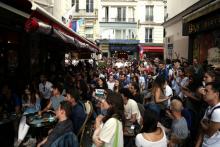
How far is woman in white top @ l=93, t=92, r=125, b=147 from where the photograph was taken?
521 centimetres

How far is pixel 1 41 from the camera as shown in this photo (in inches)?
559

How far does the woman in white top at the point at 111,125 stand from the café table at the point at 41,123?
249cm

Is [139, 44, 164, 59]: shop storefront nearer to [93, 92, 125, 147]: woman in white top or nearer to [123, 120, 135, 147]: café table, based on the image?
[123, 120, 135, 147]: café table

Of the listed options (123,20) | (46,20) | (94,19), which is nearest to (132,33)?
(123,20)

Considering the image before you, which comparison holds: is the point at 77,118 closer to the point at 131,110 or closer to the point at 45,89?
the point at 131,110

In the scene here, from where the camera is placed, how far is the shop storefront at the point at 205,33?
50.8ft

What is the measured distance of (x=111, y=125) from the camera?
17.2 ft

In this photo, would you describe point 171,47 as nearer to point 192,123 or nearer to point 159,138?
point 192,123

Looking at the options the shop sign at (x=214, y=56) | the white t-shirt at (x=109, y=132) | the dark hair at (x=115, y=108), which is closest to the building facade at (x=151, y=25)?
the shop sign at (x=214, y=56)

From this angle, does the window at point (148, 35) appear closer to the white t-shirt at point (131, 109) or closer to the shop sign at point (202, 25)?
the shop sign at point (202, 25)

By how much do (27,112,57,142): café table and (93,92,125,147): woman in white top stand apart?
2.49 m

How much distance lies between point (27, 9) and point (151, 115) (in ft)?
14.0

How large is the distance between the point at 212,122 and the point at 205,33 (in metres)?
13.9

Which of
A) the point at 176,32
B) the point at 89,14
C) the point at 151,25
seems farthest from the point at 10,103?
the point at 151,25
